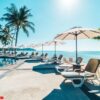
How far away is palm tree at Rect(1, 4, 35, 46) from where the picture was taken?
39.2 m

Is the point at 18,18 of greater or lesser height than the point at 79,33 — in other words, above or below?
above

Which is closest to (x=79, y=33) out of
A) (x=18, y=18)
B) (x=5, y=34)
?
(x=18, y=18)

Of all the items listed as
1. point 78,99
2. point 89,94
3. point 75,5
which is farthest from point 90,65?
point 75,5

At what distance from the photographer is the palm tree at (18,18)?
39.2 meters

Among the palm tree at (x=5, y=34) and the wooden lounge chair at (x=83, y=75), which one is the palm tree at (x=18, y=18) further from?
the wooden lounge chair at (x=83, y=75)

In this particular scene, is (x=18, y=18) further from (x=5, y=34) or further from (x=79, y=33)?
(x=79, y=33)

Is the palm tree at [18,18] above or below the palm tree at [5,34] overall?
above

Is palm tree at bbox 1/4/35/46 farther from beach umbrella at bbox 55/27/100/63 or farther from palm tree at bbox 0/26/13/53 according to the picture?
beach umbrella at bbox 55/27/100/63

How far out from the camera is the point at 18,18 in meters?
39.2

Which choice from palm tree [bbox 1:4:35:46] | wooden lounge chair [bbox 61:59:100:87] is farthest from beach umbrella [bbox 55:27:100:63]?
palm tree [bbox 1:4:35:46]

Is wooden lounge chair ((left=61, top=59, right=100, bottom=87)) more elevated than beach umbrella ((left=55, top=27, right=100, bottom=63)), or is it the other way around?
beach umbrella ((left=55, top=27, right=100, bottom=63))

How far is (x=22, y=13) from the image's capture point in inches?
1567

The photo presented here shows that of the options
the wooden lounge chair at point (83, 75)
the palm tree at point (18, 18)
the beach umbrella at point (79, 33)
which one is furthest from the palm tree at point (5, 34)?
the wooden lounge chair at point (83, 75)

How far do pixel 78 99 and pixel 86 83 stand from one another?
88.2 inches
